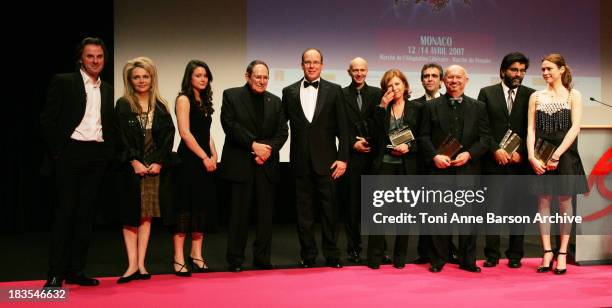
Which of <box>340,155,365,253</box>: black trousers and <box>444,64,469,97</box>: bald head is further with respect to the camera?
<box>340,155,365,253</box>: black trousers

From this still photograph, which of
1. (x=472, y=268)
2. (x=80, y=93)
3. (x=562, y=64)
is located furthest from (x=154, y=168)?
(x=562, y=64)

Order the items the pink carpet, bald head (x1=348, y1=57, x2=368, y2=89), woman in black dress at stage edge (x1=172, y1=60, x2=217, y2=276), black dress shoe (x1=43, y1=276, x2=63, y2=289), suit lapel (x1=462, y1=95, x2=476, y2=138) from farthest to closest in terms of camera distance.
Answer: bald head (x1=348, y1=57, x2=368, y2=89) < suit lapel (x1=462, y1=95, x2=476, y2=138) < woman in black dress at stage edge (x1=172, y1=60, x2=217, y2=276) < black dress shoe (x1=43, y1=276, x2=63, y2=289) < the pink carpet

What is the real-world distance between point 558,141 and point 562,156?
0.40ft

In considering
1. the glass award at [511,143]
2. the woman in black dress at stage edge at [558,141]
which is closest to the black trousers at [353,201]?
the glass award at [511,143]

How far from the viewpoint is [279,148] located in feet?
15.5

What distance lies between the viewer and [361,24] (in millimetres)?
7105

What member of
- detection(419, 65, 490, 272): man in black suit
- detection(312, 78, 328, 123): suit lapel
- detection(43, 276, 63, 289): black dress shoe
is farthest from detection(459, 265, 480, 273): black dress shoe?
detection(43, 276, 63, 289): black dress shoe

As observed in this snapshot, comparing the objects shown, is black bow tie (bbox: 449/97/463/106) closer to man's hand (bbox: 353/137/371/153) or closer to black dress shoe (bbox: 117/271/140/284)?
man's hand (bbox: 353/137/371/153)

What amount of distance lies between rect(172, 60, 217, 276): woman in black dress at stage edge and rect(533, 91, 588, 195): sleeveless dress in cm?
247

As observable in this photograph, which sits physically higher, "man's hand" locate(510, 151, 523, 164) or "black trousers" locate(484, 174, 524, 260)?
"man's hand" locate(510, 151, 523, 164)

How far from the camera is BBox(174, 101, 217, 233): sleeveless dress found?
447 centimetres

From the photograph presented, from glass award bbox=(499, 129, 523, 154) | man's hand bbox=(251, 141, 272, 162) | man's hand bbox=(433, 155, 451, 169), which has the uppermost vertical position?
glass award bbox=(499, 129, 523, 154)

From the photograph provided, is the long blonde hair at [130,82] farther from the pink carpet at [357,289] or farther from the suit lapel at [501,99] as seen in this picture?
the suit lapel at [501,99]

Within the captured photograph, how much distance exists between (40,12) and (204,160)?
10.3ft
